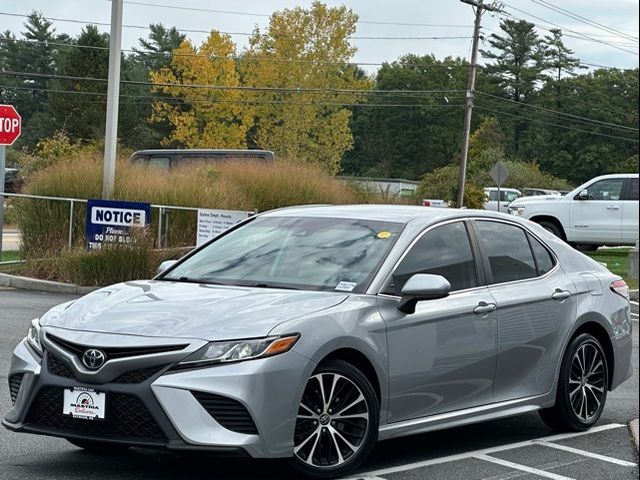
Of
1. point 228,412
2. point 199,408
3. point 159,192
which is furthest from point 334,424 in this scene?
point 159,192

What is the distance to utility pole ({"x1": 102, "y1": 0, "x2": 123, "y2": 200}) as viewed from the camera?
21.8 m

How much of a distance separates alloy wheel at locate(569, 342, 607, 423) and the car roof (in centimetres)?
109

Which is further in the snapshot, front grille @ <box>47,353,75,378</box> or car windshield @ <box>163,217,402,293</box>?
car windshield @ <box>163,217,402,293</box>

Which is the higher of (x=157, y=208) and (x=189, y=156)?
(x=189, y=156)

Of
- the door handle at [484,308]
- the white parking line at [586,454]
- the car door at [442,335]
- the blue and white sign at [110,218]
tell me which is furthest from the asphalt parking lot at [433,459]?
the blue and white sign at [110,218]

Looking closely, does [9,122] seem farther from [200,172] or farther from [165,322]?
[165,322]

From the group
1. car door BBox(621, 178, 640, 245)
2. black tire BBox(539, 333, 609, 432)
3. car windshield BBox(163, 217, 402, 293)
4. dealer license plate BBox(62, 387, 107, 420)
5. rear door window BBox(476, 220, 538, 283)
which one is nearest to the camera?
dealer license plate BBox(62, 387, 107, 420)

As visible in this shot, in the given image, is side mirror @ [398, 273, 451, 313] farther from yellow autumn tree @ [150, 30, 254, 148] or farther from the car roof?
yellow autumn tree @ [150, 30, 254, 148]

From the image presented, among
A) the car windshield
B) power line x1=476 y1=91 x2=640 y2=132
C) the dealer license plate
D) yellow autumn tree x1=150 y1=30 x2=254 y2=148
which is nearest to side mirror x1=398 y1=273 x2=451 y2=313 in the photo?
the car windshield

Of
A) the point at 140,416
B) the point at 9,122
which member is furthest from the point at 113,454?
the point at 9,122

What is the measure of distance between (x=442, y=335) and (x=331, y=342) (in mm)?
954

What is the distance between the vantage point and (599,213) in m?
28.2

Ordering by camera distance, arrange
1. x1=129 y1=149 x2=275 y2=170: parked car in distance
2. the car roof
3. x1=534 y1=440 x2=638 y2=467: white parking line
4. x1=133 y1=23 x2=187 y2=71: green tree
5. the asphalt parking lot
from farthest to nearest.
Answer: x1=133 y1=23 x2=187 y2=71: green tree, x1=129 y1=149 x2=275 y2=170: parked car in distance, the car roof, x1=534 y1=440 x2=638 y2=467: white parking line, the asphalt parking lot

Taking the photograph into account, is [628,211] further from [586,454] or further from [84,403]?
[84,403]
